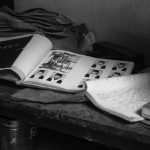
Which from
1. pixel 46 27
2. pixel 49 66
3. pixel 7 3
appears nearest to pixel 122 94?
pixel 49 66

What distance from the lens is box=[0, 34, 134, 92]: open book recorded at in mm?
908

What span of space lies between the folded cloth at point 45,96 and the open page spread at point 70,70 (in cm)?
2

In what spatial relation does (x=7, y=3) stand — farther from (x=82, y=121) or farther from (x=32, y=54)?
(x=82, y=121)

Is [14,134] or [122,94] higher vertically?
[122,94]

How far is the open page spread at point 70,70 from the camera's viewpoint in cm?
90

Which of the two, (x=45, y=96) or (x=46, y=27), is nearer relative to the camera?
(x=45, y=96)

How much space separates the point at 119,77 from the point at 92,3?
506 mm

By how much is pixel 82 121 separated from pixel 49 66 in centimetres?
29

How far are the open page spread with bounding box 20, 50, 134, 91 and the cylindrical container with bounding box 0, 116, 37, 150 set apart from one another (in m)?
0.13

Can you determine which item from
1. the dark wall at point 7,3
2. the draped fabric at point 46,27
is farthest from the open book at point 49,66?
the dark wall at point 7,3

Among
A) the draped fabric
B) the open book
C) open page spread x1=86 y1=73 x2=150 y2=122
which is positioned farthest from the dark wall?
open page spread x1=86 y1=73 x2=150 y2=122

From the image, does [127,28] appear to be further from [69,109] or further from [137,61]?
[69,109]

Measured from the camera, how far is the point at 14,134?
0.94 metres

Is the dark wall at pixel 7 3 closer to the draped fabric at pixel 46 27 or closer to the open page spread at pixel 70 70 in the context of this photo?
the draped fabric at pixel 46 27
